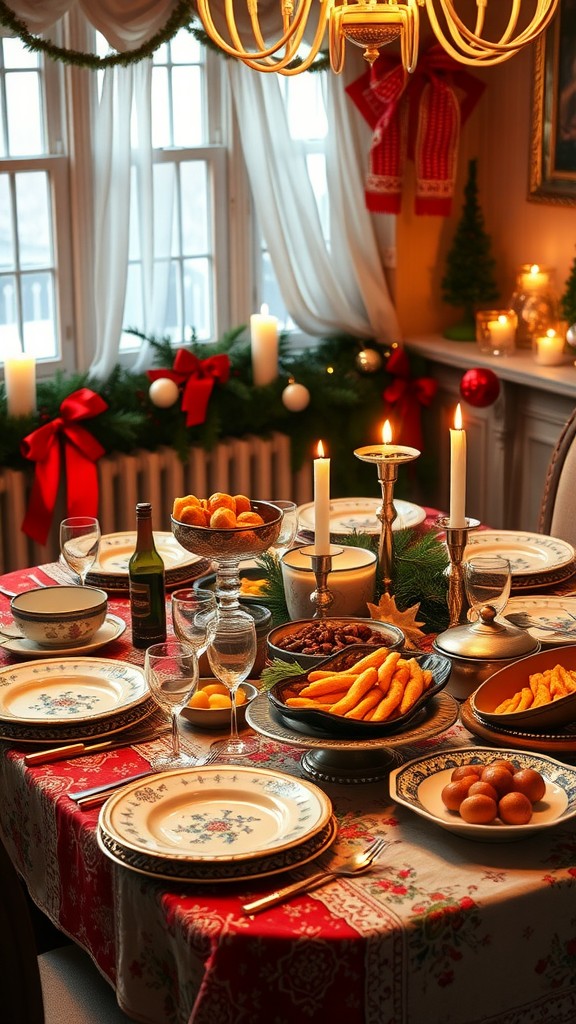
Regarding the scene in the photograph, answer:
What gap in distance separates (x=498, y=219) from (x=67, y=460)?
5.14 ft

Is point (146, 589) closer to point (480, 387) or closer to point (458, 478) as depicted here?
point (458, 478)

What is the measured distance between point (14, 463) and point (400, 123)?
1.48 m

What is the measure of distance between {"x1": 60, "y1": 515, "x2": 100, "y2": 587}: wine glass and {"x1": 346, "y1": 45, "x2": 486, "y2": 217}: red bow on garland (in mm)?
1938

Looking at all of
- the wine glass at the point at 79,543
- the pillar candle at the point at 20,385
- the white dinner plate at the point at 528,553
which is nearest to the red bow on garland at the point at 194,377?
the pillar candle at the point at 20,385

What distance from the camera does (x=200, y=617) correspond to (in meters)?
1.64

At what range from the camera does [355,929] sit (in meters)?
1.20

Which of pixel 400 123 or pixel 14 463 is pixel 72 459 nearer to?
pixel 14 463

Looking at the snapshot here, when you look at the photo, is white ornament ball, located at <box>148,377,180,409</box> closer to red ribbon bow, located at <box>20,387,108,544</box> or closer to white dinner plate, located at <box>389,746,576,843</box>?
red ribbon bow, located at <box>20,387,108,544</box>

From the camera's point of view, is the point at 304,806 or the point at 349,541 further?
the point at 349,541

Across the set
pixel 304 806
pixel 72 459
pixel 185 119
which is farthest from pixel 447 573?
pixel 185 119

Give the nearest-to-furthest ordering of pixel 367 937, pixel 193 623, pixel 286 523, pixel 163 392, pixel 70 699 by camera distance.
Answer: pixel 367 937 → pixel 193 623 → pixel 70 699 → pixel 286 523 → pixel 163 392

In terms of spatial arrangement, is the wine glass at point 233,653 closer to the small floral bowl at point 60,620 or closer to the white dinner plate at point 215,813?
the white dinner plate at point 215,813

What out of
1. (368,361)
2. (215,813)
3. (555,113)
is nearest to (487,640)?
(215,813)

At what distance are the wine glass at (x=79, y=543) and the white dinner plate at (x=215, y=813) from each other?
2.16 ft
